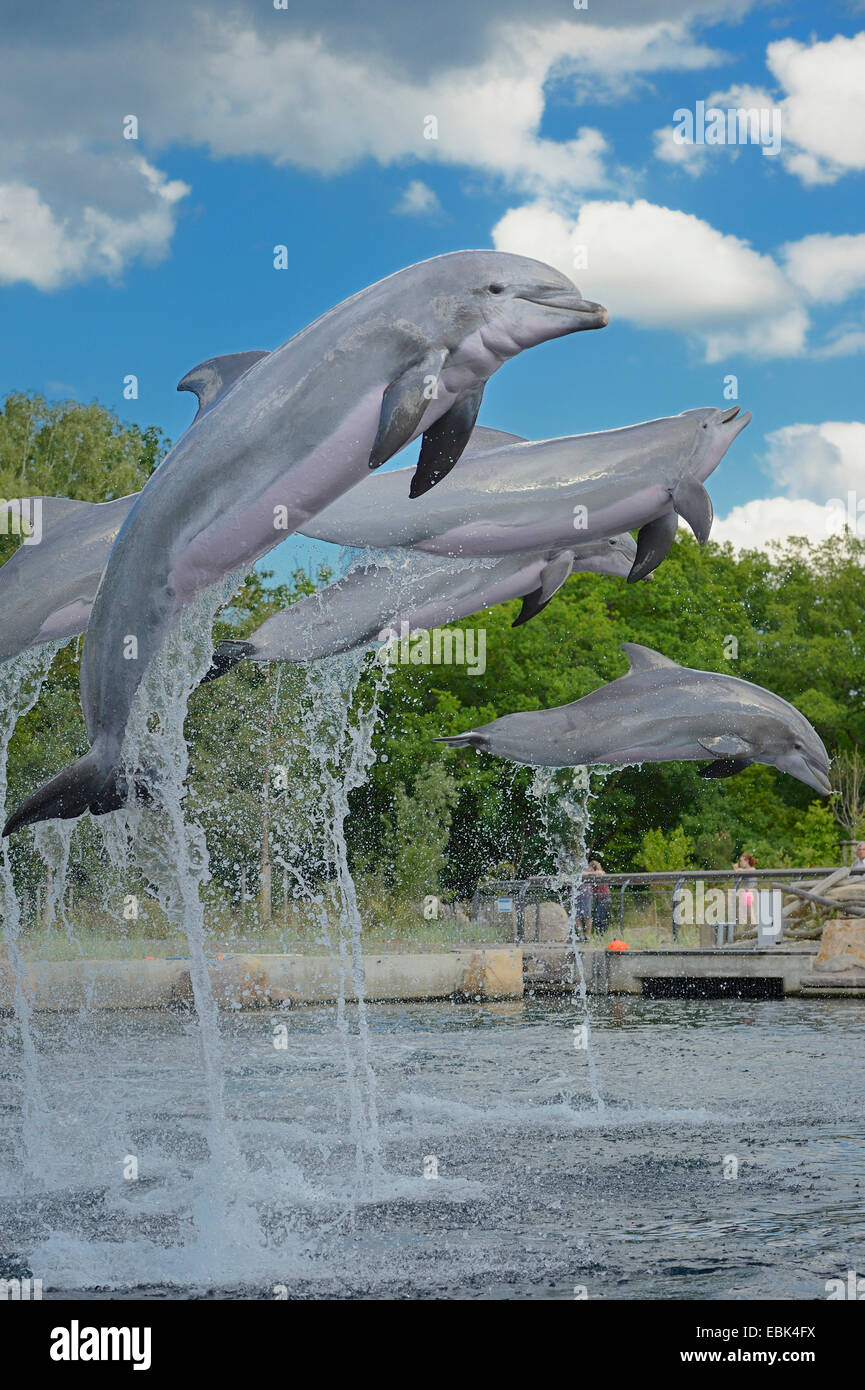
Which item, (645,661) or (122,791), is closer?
(122,791)

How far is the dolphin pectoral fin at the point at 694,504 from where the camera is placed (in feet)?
27.9

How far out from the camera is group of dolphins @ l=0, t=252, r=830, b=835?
280 inches

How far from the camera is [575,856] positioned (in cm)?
3759

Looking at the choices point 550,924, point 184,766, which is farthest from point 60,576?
point 550,924

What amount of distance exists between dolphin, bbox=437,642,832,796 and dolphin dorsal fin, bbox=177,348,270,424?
2800 mm

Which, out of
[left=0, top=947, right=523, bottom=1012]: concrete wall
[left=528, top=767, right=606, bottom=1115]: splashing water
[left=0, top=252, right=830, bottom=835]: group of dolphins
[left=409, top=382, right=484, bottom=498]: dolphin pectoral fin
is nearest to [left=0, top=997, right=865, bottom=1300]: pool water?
[left=528, top=767, right=606, bottom=1115]: splashing water

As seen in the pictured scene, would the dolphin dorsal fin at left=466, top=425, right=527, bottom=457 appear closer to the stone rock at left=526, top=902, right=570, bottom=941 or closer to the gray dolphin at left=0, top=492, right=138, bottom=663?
the gray dolphin at left=0, top=492, right=138, bottom=663

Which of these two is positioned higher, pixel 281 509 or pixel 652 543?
pixel 652 543

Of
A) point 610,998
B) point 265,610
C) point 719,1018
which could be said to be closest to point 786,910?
point 610,998

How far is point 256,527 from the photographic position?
7.31m

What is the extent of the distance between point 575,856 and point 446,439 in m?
31.2

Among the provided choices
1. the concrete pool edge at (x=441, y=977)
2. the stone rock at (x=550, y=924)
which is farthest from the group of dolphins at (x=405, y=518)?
the stone rock at (x=550, y=924)

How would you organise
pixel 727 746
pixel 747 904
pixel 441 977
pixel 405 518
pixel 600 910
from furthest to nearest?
pixel 600 910 < pixel 747 904 < pixel 441 977 < pixel 727 746 < pixel 405 518

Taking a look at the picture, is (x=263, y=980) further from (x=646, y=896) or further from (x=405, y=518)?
(x=405, y=518)
